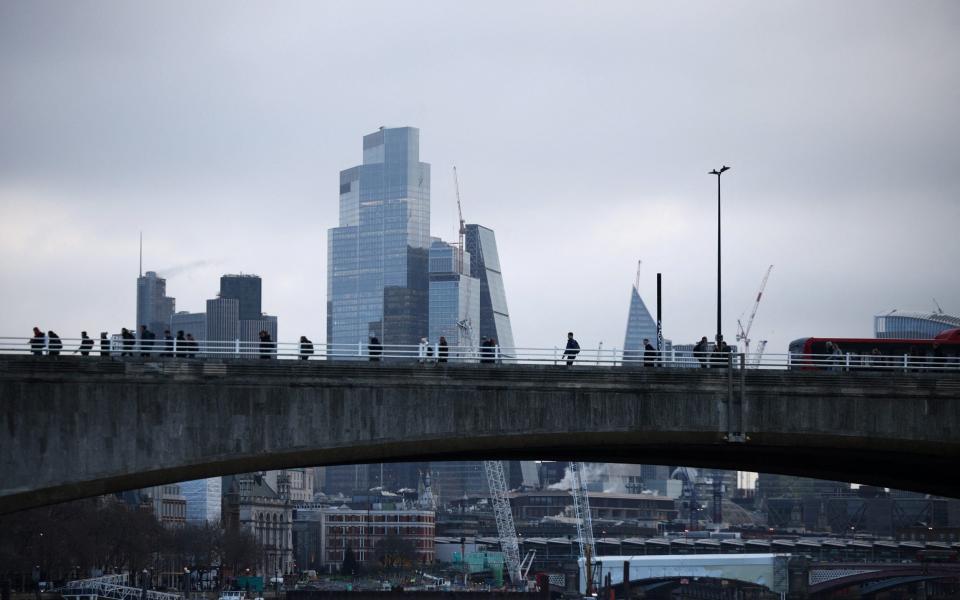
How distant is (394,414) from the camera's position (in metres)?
58.3

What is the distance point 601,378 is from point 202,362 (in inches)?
636

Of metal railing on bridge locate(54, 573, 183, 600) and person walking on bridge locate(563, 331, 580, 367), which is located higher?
person walking on bridge locate(563, 331, 580, 367)

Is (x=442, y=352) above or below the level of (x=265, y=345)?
below

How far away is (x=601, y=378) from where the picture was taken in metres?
60.4

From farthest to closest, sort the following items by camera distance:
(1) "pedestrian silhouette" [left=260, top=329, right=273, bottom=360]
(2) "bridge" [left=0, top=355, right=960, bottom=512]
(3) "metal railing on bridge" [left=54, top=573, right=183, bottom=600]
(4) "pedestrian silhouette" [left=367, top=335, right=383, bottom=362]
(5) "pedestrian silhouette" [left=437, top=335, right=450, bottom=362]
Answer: (3) "metal railing on bridge" [left=54, top=573, right=183, bottom=600], (5) "pedestrian silhouette" [left=437, top=335, right=450, bottom=362], (4) "pedestrian silhouette" [left=367, top=335, right=383, bottom=362], (1) "pedestrian silhouette" [left=260, top=329, right=273, bottom=360], (2) "bridge" [left=0, top=355, right=960, bottom=512]

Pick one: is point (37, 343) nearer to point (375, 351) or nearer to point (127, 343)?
point (127, 343)

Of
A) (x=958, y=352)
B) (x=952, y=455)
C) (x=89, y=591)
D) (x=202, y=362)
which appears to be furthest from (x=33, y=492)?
(x=89, y=591)

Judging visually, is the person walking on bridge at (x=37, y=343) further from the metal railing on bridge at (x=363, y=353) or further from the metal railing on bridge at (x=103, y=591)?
the metal railing on bridge at (x=103, y=591)

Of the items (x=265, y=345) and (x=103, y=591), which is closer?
(x=265, y=345)

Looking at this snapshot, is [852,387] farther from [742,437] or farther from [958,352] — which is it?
[958,352]

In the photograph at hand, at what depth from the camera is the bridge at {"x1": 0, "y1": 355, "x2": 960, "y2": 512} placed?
54625 mm

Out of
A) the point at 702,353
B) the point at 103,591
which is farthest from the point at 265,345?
the point at 103,591

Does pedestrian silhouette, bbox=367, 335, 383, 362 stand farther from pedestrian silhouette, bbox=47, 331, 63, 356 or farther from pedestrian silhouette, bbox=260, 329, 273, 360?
pedestrian silhouette, bbox=47, 331, 63, 356

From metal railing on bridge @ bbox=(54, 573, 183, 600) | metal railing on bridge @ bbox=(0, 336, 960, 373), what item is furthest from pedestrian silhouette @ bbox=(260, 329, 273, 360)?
metal railing on bridge @ bbox=(54, 573, 183, 600)
